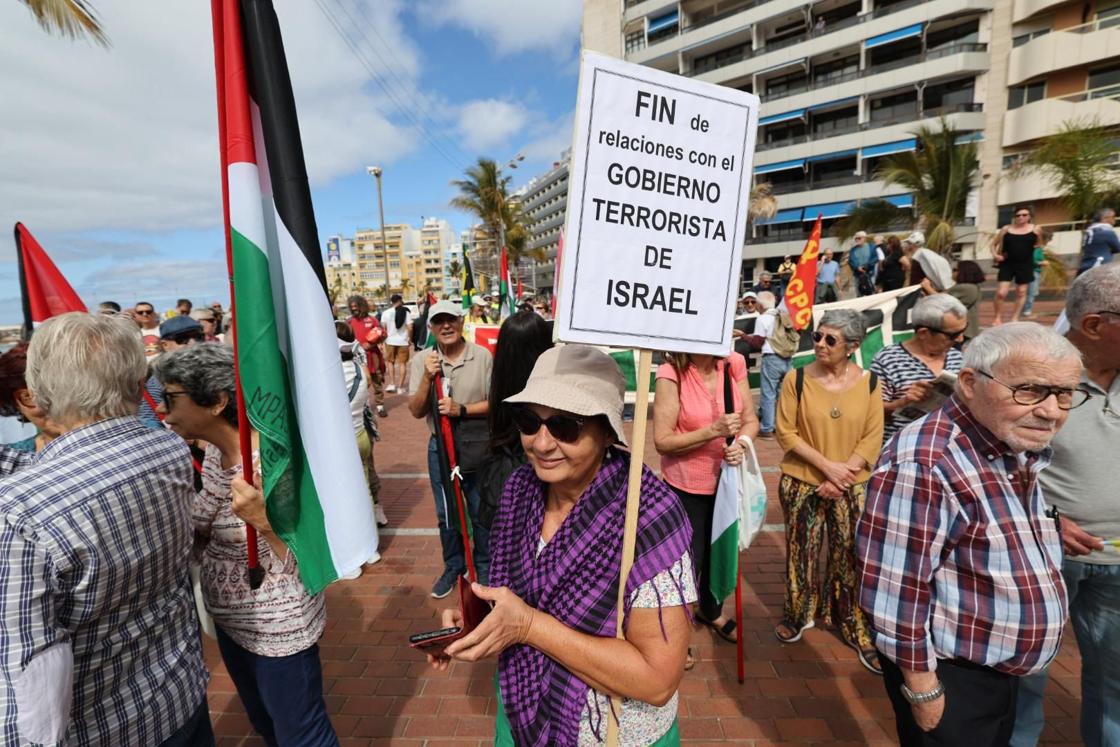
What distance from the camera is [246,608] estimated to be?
77.9 inches

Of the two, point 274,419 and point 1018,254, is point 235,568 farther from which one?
point 1018,254

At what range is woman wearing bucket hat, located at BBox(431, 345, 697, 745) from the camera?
4.53 feet

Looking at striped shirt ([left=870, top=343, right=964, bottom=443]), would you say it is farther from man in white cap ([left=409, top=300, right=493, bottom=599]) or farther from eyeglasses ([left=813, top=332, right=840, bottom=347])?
man in white cap ([left=409, top=300, right=493, bottom=599])

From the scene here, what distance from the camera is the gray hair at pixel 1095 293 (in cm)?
193

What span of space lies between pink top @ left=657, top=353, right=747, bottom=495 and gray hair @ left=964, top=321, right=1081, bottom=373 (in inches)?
54.9

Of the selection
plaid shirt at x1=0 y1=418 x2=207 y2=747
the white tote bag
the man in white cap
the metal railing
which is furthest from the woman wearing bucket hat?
the metal railing

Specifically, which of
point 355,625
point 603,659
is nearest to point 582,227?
point 603,659

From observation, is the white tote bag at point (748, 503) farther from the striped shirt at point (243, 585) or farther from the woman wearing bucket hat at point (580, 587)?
the striped shirt at point (243, 585)

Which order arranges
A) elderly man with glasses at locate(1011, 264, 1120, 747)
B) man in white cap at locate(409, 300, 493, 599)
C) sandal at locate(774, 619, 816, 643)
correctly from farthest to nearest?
man in white cap at locate(409, 300, 493, 599)
sandal at locate(774, 619, 816, 643)
elderly man with glasses at locate(1011, 264, 1120, 747)

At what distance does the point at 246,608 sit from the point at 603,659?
141 cm

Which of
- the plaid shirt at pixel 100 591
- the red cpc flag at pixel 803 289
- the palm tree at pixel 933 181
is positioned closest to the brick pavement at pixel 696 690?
the plaid shirt at pixel 100 591

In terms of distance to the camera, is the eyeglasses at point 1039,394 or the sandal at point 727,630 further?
the sandal at point 727,630

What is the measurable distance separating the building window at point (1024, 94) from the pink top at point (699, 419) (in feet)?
120

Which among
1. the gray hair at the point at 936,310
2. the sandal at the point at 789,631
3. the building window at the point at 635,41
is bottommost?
the sandal at the point at 789,631
